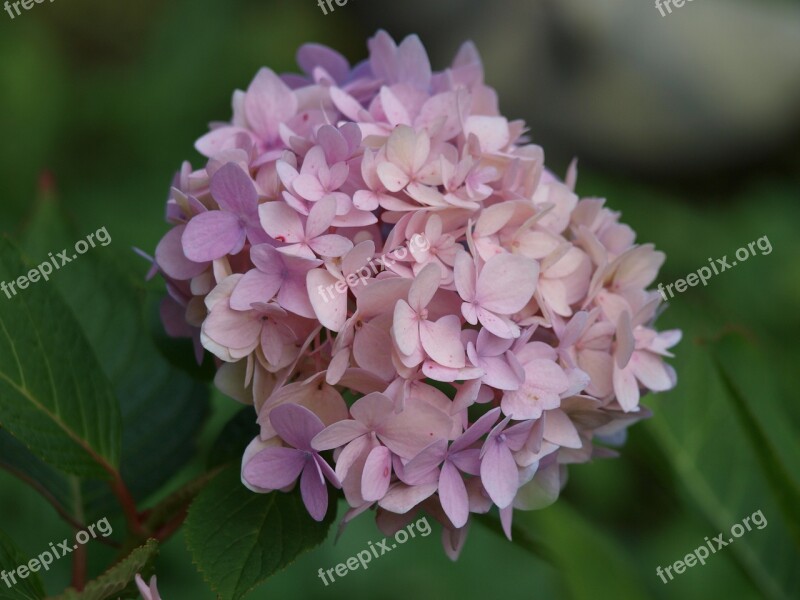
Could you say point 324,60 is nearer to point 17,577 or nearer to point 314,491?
point 314,491

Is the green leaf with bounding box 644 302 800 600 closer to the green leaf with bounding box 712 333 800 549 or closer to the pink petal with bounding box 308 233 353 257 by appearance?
the green leaf with bounding box 712 333 800 549

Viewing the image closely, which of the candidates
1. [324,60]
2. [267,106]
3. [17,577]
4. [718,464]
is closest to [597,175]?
[718,464]

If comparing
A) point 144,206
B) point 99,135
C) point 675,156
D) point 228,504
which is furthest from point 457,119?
point 675,156

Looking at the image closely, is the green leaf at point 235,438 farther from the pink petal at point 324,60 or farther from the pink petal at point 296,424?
the pink petal at point 324,60

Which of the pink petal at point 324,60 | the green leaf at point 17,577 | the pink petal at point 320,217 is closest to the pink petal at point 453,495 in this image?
the pink petal at point 320,217

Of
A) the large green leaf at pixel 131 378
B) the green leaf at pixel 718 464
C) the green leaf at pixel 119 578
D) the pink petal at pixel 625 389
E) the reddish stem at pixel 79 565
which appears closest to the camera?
the green leaf at pixel 119 578

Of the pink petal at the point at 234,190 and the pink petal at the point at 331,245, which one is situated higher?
the pink petal at the point at 234,190
